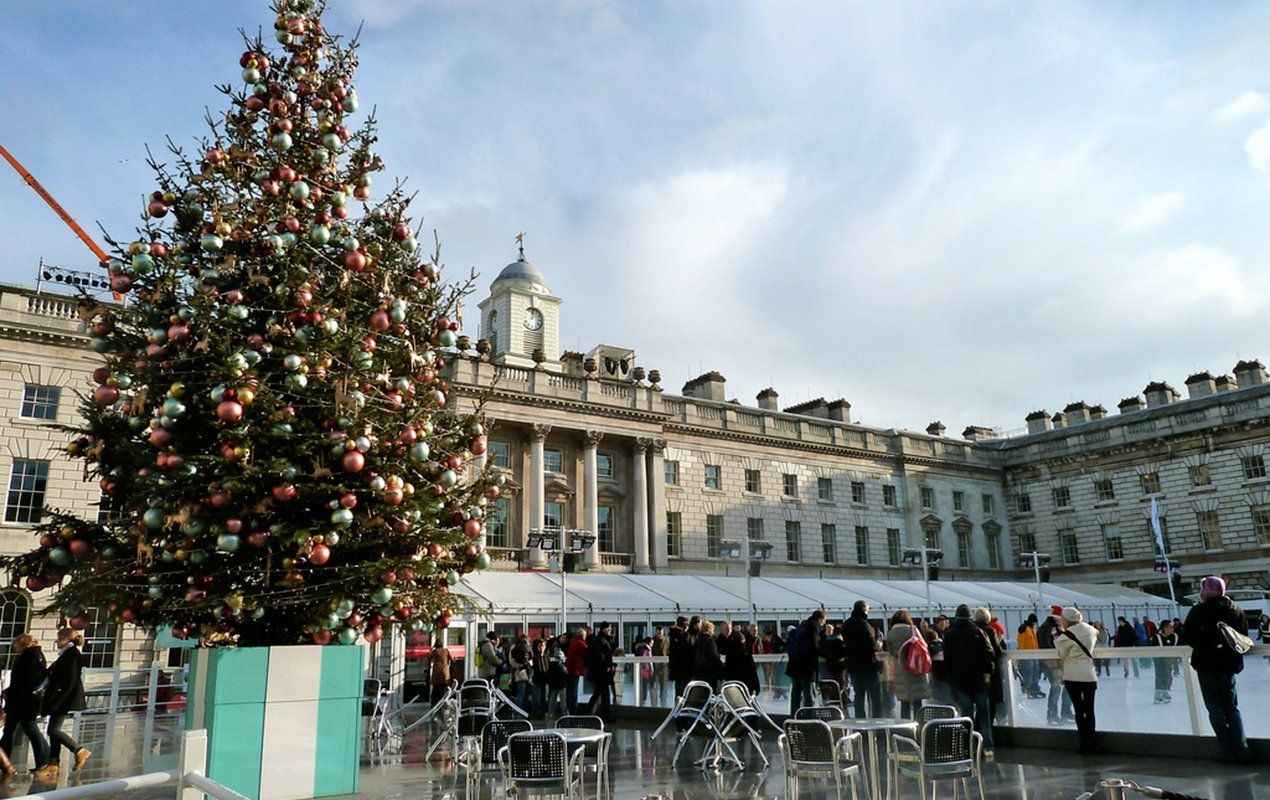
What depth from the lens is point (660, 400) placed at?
4066 centimetres

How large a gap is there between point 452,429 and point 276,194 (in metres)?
3.00

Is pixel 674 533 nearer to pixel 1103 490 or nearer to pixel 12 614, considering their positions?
pixel 12 614

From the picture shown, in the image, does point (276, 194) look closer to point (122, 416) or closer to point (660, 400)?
point (122, 416)

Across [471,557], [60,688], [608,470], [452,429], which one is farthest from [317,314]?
[608,470]

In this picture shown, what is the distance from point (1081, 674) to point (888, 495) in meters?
37.5

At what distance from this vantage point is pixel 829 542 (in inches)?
1768

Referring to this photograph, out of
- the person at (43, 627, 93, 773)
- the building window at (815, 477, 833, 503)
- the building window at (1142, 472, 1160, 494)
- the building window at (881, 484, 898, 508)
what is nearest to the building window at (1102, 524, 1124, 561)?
the building window at (1142, 472, 1160, 494)

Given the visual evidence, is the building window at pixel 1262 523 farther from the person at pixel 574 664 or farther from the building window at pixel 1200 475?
the person at pixel 574 664

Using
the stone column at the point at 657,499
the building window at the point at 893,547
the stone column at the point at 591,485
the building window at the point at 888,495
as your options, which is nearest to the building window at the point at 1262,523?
the building window at the point at 893,547

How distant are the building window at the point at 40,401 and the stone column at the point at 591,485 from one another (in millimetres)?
18899

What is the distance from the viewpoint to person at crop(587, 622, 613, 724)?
1686 cm

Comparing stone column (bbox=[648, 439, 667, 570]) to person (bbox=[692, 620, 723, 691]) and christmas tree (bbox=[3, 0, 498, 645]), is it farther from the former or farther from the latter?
christmas tree (bbox=[3, 0, 498, 645])

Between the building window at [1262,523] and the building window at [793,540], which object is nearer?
the building window at [1262,523]

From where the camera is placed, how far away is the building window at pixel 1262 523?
42.1 meters
